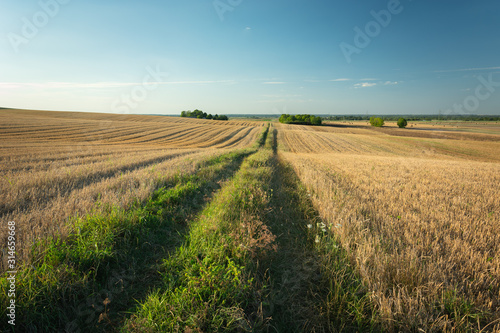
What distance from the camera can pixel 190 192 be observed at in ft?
22.9

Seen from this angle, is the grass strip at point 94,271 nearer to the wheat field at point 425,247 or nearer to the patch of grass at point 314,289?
the patch of grass at point 314,289

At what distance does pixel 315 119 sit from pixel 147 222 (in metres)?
105

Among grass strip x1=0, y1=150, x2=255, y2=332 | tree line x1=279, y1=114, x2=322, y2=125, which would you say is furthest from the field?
tree line x1=279, y1=114, x2=322, y2=125

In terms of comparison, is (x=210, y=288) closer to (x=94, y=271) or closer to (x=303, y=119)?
(x=94, y=271)

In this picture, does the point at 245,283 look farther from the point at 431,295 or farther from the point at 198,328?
the point at 431,295

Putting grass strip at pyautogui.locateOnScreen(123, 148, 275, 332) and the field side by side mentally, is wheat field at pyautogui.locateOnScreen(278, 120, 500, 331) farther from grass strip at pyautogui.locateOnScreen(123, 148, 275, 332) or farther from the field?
grass strip at pyautogui.locateOnScreen(123, 148, 275, 332)

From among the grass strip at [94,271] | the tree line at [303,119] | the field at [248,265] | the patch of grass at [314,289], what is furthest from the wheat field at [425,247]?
the tree line at [303,119]

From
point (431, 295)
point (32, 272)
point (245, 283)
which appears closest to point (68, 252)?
point (32, 272)

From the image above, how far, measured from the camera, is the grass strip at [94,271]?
242 centimetres

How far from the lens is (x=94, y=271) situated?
307 cm

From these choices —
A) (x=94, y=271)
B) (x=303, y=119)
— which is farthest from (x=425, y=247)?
(x=303, y=119)

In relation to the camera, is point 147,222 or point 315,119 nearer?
point 147,222

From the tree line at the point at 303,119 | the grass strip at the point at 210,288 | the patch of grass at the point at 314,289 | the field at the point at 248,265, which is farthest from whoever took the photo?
the tree line at the point at 303,119

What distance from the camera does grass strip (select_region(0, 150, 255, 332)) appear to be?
7.94 ft
